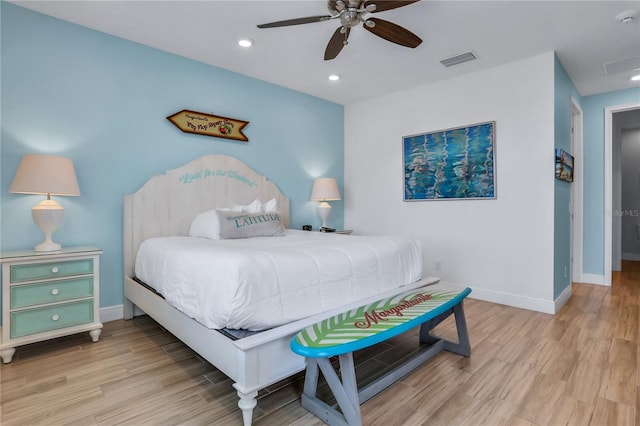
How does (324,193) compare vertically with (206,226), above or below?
above

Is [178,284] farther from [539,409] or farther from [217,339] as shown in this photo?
[539,409]

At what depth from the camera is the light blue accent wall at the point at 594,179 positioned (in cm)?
433

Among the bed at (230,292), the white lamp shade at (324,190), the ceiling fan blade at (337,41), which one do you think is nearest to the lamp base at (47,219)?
the bed at (230,292)

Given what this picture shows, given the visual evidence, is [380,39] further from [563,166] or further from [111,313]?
[111,313]

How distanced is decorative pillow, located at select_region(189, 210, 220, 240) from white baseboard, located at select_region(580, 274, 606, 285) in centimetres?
467

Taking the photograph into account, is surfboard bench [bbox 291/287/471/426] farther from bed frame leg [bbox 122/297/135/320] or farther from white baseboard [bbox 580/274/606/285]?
white baseboard [bbox 580/274/606/285]

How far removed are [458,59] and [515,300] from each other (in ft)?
8.19

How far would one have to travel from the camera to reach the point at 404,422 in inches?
62.7

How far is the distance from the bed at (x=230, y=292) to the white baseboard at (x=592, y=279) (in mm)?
3053

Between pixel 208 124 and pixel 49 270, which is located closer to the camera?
pixel 49 270

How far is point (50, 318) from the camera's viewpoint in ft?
7.64

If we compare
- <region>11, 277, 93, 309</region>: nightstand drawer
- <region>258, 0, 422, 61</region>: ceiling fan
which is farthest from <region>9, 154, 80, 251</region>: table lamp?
<region>258, 0, 422, 61</region>: ceiling fan

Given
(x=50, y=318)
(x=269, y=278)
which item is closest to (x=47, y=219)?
(x=50, y=318)

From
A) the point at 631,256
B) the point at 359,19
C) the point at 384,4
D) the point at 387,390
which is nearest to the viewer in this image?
the point at 387,390
